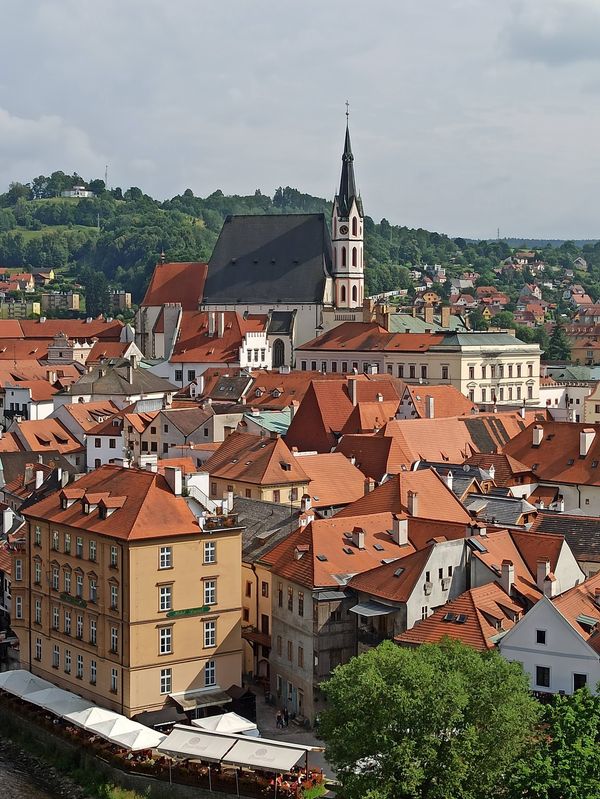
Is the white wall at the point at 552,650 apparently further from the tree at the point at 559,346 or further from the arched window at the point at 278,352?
the tree at the point at 559,346

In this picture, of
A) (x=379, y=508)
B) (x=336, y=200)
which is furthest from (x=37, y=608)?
(x=336, y=200)

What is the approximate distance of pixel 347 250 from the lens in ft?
490

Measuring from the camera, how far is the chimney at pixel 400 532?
2207 inches

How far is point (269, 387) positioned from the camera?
114 m

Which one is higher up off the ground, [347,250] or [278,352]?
[347,250]

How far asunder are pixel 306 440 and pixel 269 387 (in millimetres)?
25320

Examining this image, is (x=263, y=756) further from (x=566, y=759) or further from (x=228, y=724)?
(x=566, y=759)

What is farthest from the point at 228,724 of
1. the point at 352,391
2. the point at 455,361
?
the point at 455,361

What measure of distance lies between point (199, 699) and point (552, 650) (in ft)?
42.7

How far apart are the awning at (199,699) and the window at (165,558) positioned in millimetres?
4584

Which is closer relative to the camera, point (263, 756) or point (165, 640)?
point (263, 756)

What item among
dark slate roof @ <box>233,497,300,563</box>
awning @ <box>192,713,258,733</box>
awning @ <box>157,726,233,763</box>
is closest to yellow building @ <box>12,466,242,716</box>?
awning @ <box>192,713,258,733</box>

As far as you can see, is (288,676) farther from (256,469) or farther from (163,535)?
(256,469)

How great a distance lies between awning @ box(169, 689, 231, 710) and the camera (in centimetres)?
5097
